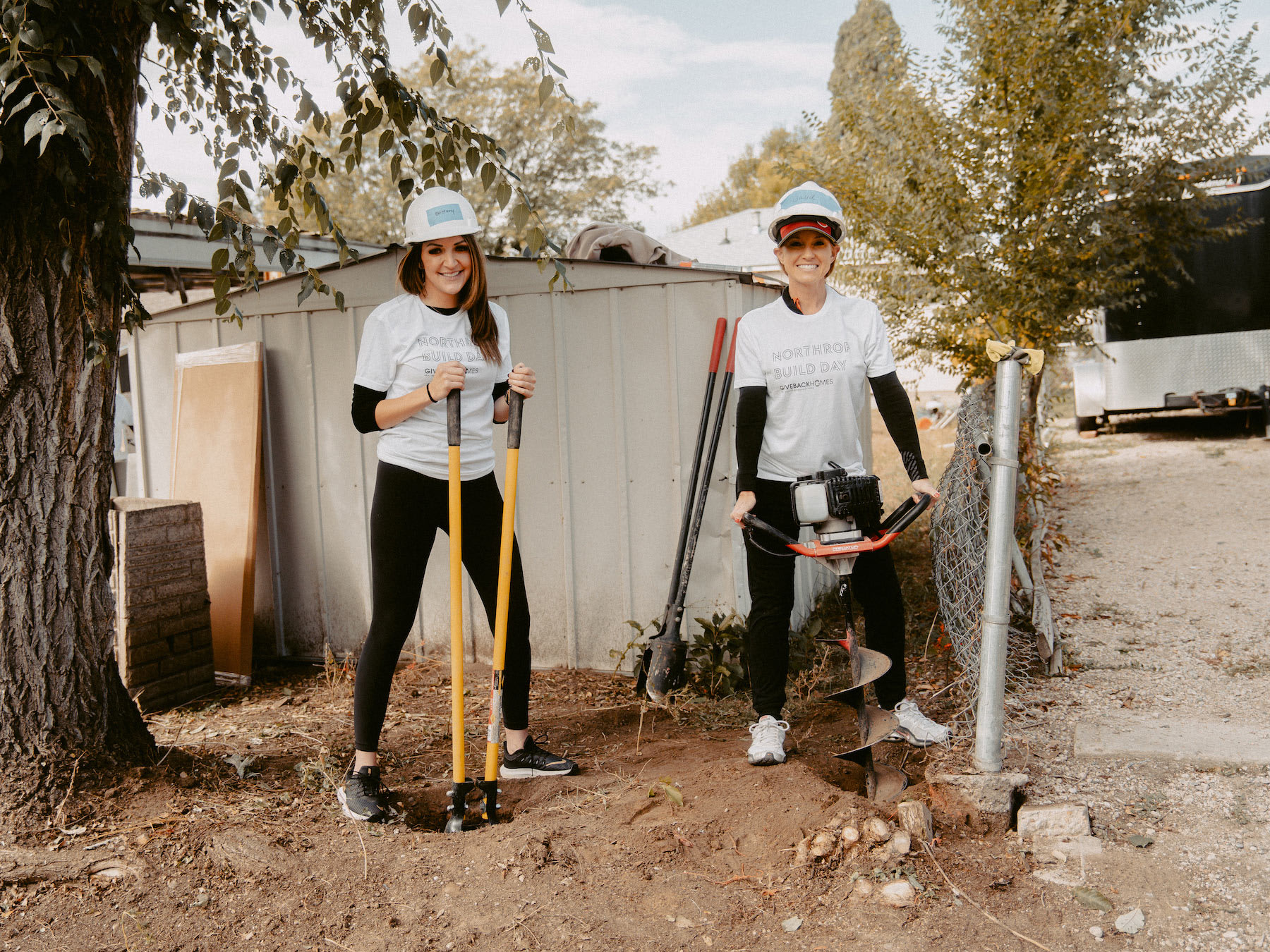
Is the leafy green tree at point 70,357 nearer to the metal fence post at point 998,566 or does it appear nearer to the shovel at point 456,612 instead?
the shovel at point 456,612

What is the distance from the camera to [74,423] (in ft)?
10.5

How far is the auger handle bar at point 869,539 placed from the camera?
2.87 metres

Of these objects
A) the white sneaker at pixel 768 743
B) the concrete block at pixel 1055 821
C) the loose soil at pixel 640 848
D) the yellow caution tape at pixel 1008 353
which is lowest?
the loose soil at pixel 640 848

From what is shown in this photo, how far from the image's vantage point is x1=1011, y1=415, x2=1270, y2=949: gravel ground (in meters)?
2.46

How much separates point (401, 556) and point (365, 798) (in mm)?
782

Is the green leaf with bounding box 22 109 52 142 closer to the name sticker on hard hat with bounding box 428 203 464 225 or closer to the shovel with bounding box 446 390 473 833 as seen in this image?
the name sticker on hard hat with bounding box 428 203 464 225

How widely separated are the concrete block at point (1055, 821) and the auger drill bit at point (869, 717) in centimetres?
38

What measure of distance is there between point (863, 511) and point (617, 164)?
3156 cm

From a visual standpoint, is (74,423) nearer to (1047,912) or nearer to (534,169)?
(1047,912)

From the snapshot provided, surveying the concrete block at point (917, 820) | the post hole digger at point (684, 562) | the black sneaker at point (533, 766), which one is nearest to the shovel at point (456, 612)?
the black sneaker at point (533, 766)

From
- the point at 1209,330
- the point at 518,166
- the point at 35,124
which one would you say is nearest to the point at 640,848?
the point at 35,124

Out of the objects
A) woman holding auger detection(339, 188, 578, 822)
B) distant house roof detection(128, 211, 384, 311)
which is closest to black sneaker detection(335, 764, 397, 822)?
woman holding auger detection(339, 188, 578, 822)

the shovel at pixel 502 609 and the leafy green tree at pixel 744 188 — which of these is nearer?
the shovel at pixel 502 609

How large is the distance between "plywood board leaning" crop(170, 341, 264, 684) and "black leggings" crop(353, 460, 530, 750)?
7.62 ft
